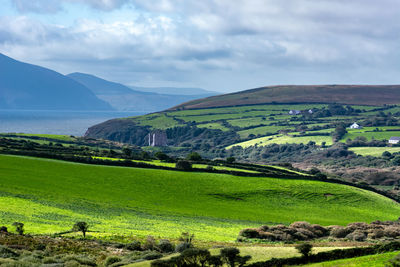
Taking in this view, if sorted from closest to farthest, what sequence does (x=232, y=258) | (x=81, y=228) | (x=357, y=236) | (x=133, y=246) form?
(x=232, y=258), (x=133, y=246), (x=81, y=228), (x=357, y=236)

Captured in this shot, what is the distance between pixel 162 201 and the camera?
74.2 m

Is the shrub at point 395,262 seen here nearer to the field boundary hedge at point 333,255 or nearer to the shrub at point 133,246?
the field boundary hedge at point 333,255

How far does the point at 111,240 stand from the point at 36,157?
183 feet

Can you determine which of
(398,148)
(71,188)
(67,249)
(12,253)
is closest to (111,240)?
(67,249)

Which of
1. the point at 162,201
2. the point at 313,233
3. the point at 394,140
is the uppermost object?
the point at 394,140

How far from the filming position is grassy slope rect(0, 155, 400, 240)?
5409 cm

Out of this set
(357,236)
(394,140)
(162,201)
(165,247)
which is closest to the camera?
(165,247)

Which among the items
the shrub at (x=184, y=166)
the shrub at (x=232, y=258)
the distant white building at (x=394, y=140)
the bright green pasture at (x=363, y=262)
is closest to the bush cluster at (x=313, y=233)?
the bright green pasture at (x=363, y=262)

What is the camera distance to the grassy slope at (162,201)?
177 ft

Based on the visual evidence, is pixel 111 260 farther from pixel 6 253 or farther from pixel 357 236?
pixel 357 236

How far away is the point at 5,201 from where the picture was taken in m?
58.8

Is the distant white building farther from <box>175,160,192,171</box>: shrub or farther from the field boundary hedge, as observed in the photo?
the field boundary hedge

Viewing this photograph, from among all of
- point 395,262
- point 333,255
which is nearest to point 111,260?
point 333,255

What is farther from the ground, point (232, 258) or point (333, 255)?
point (232, 258)
